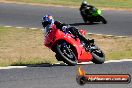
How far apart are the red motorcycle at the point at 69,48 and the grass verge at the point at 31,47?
3.16 ft

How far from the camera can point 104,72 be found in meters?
12.7

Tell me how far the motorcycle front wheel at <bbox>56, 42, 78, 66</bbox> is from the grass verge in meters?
1.01

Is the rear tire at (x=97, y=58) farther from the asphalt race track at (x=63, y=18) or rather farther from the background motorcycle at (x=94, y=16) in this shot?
the background motorcycle at (x=94, y=16)

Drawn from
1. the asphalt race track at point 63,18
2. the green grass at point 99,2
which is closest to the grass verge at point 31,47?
the asphalt race track at point 63,18

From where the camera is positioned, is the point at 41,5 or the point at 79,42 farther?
the point at 41,5

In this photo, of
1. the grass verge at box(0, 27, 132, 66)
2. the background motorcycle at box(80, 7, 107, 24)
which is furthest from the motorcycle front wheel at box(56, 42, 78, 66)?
the background motorcycle at box(80, 7, 107, 24)

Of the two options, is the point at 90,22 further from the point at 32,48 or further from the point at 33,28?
the point at 32,48

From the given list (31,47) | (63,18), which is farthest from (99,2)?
(31,47)

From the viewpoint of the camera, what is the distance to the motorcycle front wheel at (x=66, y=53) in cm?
1373

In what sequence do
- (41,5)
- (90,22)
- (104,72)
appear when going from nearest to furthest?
(104,72), (90,22), (41,5)

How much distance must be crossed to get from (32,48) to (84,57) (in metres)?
4.98

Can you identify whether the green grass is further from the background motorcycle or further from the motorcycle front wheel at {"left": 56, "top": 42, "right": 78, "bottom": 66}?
the motorcycle front wheel at {"left": 56, "top": 42, "right": 78, "bottom": 66}

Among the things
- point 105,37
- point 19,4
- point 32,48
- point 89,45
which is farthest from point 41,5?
point 89,45

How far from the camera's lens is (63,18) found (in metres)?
28.2
